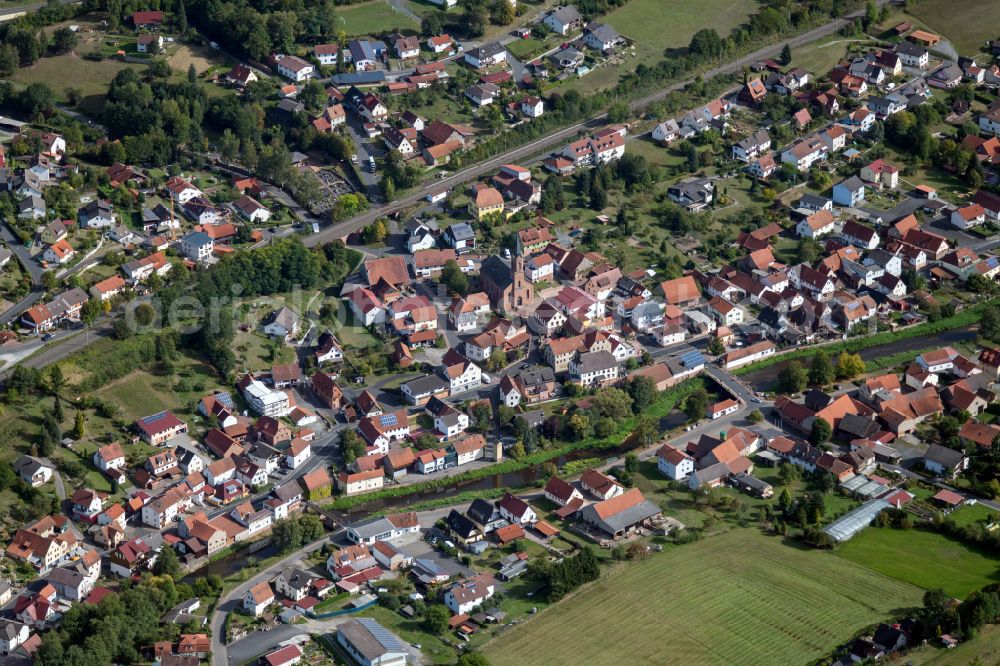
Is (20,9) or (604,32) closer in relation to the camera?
(20,9)

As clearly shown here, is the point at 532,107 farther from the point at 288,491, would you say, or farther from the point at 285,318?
the point at 288,491

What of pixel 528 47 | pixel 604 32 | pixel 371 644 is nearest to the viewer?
pixel 371 644

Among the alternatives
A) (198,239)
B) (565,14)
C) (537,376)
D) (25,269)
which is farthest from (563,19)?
(25,269)

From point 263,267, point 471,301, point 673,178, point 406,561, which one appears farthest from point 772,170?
point 406,561

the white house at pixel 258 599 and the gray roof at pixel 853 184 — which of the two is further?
the gray roof at pixel 853 184

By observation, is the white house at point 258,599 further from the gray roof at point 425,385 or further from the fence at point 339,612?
the gray roof at point 425,385

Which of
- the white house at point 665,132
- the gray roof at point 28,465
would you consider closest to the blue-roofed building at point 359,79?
the white house at point 665,132

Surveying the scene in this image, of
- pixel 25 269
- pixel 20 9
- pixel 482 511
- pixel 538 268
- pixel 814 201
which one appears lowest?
pixel 482 511
